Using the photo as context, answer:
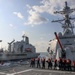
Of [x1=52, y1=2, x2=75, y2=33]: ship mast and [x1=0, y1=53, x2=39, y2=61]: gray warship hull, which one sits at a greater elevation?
[x1=52, y1=2, x2=75, y2=33]: ship mast

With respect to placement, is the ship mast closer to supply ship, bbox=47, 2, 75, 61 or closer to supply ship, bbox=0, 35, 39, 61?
supply ship, bbox=47, 2, 75, 61

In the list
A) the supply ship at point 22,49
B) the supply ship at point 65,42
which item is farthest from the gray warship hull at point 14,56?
the supply ship at point 65,42

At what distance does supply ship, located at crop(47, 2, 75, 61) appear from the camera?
850 inches

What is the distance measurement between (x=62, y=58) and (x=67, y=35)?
5754mm

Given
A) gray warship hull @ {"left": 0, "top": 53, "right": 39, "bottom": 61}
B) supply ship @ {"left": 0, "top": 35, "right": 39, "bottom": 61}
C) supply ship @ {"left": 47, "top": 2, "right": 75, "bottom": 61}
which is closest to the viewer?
supply ship @ {"left": 47, "top": 2, "right": 75, "bottom": 61}

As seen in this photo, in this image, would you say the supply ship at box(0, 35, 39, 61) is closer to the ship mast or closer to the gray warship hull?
the gray warship hull

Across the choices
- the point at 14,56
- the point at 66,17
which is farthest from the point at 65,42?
the point at 14,56

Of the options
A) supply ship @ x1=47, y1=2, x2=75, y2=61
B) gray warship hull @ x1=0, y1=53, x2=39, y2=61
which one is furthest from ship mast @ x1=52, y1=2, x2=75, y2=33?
gray warship hull @ x1=0, y1=53, x2=39, y2=61

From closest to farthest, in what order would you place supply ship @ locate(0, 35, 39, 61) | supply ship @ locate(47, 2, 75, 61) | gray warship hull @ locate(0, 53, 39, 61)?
1. supply ship @ locate(47, 2, 75, 61)
2. gray warship hull @ locate(0, 53, 39, 61)
3. supply ship @ locate(0, 35, 39, 61)

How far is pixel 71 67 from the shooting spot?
20750 millimetres

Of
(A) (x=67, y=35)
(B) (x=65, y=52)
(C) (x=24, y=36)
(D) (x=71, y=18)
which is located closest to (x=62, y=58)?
(B) (x=65, y=52)

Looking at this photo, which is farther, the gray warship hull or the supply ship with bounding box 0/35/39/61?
the supply ship with bounding box 0/35/39/61

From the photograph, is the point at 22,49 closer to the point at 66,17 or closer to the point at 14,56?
the point at 14,56

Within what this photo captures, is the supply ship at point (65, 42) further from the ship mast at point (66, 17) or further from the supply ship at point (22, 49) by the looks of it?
the supply ship at point (22, 49)
